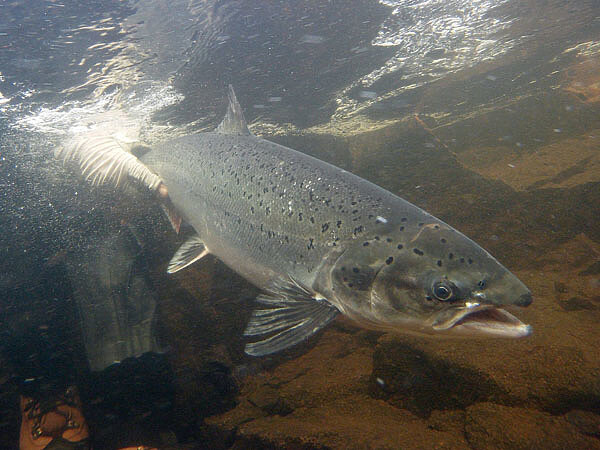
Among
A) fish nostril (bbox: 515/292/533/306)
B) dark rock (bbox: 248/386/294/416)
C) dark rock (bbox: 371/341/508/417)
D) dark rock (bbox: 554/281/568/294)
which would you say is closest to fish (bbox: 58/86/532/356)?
fish nostril (bbox: 515/292/533/306)

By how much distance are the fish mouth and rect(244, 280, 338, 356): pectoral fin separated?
867mm

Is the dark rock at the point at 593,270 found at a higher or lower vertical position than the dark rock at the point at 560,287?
lower

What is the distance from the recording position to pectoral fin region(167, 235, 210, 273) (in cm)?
387

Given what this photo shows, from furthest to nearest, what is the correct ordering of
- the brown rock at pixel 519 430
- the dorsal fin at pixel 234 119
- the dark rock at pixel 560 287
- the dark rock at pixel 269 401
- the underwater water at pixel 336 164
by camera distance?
the dorsal fin at pixel 234 119, the dark rock at pixel 560 287, the dark rock at pixel 269 401, the underwater water at pixel 336 164, the brown rock at pixel 519 430

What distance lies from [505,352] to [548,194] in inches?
114

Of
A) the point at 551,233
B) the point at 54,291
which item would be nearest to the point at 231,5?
the point at 54,291

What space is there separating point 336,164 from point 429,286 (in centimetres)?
575

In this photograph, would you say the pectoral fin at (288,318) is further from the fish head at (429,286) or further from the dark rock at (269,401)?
the dark rock at (269,401)

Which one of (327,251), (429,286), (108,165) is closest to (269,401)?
(327,251)

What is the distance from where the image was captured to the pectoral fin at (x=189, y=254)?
3.87 meters

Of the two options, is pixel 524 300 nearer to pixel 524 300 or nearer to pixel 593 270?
pixel 524 300

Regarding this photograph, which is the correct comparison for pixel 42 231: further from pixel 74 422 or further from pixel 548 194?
pixel 548 194

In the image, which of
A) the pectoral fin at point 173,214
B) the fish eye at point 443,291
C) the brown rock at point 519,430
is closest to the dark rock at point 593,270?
the brown rock at point 519,430

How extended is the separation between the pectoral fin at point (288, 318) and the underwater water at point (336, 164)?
0.31m
